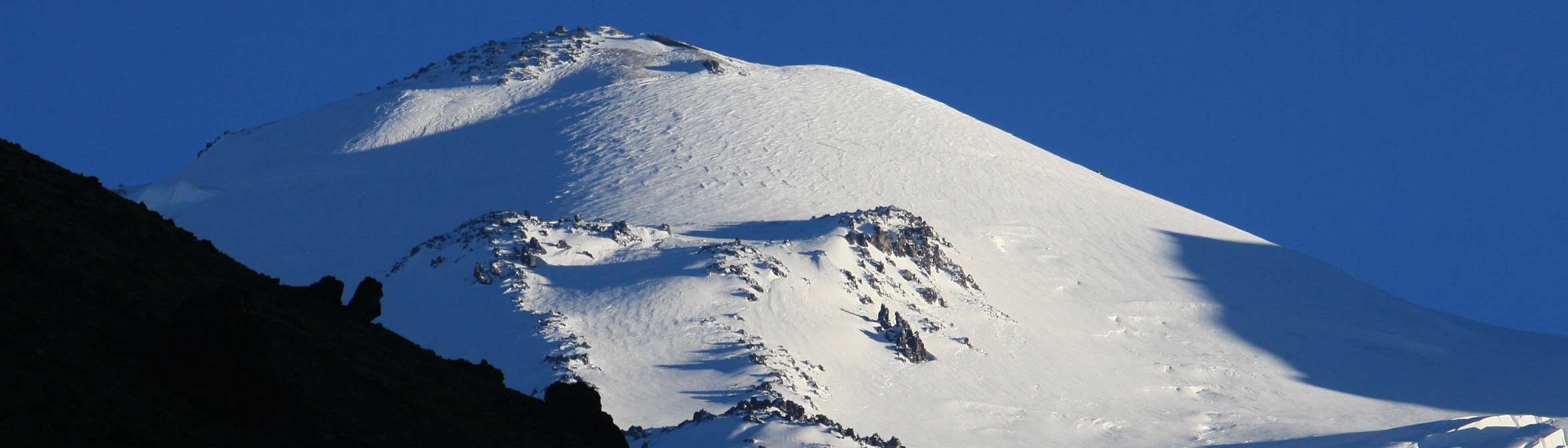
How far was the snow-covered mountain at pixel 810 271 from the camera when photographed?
6191cm

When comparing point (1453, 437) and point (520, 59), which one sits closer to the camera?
point (1453, 437)

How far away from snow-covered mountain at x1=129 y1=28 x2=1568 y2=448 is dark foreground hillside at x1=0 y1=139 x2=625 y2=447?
2566cm

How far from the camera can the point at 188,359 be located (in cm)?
1806

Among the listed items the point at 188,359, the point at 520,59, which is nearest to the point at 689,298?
the point at 188,359

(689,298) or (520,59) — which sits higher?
(520,59)

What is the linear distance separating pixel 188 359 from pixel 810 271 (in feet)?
176

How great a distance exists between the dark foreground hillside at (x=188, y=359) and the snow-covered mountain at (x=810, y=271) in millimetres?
25664

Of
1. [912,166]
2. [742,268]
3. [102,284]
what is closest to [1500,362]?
[912,166]

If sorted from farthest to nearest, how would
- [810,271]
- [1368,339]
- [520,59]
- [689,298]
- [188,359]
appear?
[520,59] < [1368,339] < [810,271] < [689,298] < [188,359]

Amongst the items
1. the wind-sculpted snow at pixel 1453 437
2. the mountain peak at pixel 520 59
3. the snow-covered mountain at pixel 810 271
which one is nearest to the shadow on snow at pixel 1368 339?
the snow-covered mountain at pixel 810 271

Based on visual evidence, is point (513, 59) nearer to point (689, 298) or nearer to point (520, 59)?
point (520, 59)

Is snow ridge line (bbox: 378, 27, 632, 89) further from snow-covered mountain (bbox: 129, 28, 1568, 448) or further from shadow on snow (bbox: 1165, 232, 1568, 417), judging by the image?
shadow on snow (bbox: 1165, 232, 1568, 417)

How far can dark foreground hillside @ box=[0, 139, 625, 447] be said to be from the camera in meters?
16.8

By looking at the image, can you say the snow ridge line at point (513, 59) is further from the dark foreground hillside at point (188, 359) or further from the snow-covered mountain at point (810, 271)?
the dark foreground hillside at point (188, 359)
